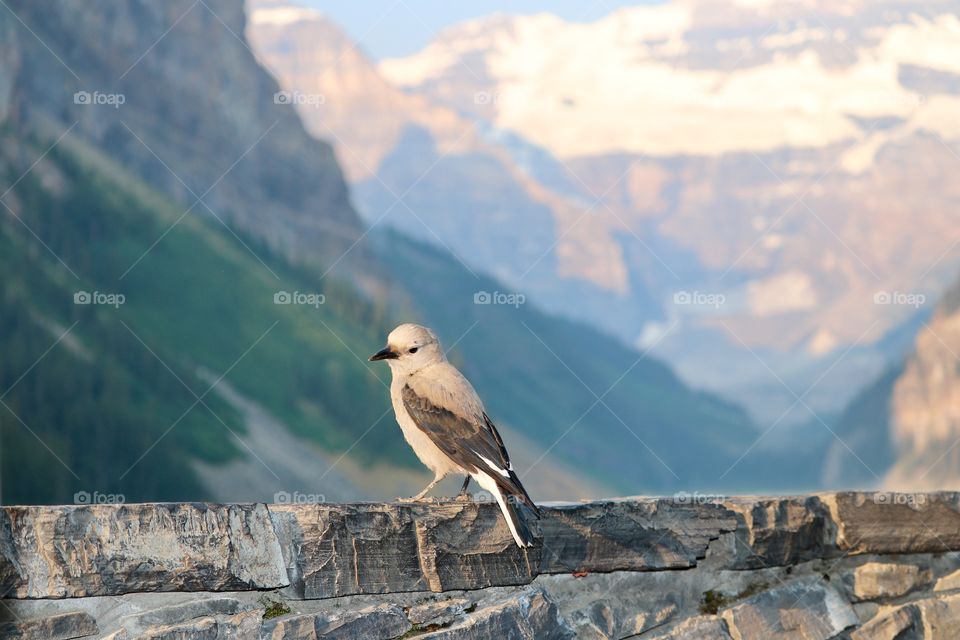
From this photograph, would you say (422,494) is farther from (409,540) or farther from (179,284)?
(179,284)

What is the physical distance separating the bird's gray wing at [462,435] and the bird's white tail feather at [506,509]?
0.04 metres

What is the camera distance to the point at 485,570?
4605 millimetres

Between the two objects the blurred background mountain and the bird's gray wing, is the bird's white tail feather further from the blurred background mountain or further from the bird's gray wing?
the blurred background mountain

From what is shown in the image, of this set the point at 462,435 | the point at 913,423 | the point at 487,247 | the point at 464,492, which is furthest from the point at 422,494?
the point at 487,247

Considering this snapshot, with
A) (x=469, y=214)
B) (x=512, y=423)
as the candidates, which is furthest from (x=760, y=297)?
(x=512, y=423)

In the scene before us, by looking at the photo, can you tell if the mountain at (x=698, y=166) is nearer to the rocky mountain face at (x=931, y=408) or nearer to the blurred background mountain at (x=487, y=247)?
the blurred background mountain at (x=487, y=247)

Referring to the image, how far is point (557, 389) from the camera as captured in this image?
111 metres

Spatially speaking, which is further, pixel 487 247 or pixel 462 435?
pixel 487 247

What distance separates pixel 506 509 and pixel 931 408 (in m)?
104

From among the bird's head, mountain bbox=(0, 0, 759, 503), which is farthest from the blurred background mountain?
the bird's head

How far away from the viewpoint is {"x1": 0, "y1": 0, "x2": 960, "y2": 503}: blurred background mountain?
5700 centimetres

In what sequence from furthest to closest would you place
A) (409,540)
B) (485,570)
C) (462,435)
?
(462,435)
(485,570)
(409,540)

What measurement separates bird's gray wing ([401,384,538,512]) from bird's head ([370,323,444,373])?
0.16 metres

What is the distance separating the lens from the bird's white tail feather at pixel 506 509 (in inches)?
180
